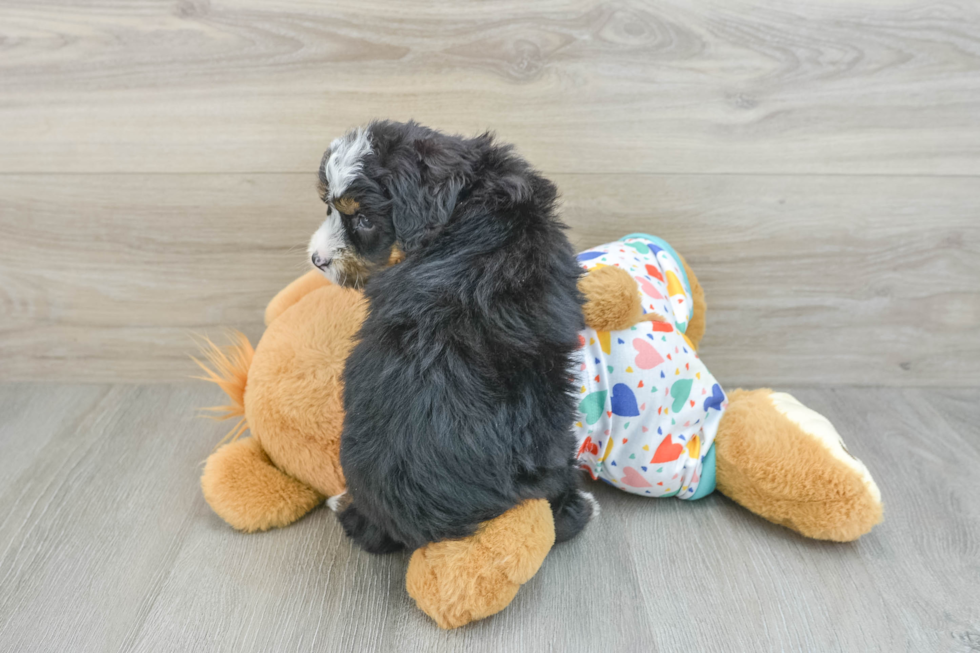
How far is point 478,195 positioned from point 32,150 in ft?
2.62

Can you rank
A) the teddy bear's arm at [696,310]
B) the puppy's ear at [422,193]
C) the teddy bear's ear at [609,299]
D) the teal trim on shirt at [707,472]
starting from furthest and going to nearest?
the teddy bear's arm at [696,310] < the teal trim on shirt at [707,472] < the teddy bear's ear at [609,299] < the puppy's ear at [422,193]

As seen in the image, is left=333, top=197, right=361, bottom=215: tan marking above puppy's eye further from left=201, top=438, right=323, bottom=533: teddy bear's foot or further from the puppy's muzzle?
left=201, top=438, right=323, bottom=533: teddy bear's foot

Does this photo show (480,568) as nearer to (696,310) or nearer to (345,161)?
(345,161)

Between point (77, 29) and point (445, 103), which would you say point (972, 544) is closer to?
point (445, 103)

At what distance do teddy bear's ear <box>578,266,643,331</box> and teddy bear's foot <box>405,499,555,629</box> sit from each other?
0.70 feet

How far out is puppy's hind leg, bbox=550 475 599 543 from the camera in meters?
0.72

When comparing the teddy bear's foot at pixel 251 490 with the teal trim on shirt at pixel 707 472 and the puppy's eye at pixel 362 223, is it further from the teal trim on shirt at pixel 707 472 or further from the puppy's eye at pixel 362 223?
the teal trim on shirt at pixel 707 472

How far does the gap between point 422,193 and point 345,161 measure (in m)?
0.08

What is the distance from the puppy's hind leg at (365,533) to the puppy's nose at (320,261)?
0.91 ft

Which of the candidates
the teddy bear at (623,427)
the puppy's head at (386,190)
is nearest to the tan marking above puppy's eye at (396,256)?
the puppy's head at (386,190)

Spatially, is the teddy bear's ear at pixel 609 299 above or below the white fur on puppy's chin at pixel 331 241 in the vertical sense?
below

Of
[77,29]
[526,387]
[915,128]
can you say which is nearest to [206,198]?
[77,29]

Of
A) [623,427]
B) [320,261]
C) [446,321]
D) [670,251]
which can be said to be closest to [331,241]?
[320,261]

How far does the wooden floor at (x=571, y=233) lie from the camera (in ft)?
2.27
